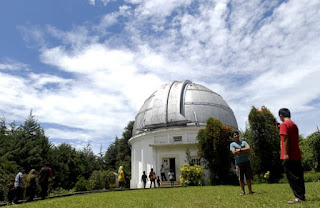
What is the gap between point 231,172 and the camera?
792 inches

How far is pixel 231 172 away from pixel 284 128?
16.1m

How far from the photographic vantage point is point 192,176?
20.4 metres

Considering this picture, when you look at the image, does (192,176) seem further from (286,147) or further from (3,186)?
(286,147)

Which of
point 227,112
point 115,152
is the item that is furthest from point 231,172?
point 115,152

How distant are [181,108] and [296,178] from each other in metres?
22.2

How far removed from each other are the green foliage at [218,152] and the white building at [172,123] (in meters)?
4.58

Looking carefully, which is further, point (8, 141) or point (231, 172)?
point (8, 141)

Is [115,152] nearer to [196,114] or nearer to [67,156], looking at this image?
[67,156]

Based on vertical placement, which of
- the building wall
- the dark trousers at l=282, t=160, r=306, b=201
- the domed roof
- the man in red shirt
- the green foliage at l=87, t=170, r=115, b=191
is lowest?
the green foliage at l=87, t=170, r=115, b=191

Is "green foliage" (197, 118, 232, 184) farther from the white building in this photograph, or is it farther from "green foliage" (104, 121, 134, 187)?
"green foliage" (104, 121, 134, 187)

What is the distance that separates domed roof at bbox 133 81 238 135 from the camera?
26547 millimetres

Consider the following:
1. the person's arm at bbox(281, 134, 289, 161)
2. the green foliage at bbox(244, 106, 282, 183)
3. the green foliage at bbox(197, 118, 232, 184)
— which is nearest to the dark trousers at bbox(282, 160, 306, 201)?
the person's arm at bbox(281, 134, 289, 161)

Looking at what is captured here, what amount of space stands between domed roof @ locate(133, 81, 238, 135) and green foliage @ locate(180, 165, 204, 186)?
6128 mm

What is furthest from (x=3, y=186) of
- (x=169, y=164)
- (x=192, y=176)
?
(x=169, y=164)
